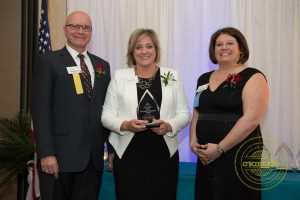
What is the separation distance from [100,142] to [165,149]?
0.51 metres

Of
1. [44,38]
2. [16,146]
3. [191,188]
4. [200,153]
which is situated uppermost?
[44,38]

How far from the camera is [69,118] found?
8.04 ft

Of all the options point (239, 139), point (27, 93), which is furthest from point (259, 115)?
point (27, 93)

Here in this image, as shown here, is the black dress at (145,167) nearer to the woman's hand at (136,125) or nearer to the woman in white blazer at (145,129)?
the woman in white blazer at (145,129)

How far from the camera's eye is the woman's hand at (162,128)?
2.41 metres

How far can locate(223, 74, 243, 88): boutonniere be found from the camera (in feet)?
7.91

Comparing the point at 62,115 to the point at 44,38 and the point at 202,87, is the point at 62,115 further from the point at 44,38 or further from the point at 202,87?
the point at 44,38

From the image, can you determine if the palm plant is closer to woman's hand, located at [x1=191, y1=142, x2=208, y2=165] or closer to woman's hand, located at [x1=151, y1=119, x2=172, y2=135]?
woman's hand, located at [x1=151, y1=119, x2=172, y2=135]

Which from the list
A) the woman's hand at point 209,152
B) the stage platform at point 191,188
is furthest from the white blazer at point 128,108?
the stage platform at point 191,188

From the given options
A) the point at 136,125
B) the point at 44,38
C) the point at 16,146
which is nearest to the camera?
the point at 136,125

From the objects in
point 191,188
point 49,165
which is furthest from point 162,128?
point 191,188

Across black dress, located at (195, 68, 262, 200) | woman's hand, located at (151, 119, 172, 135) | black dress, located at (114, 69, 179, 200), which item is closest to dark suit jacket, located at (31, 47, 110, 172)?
black dress, located at (114, 69, 179, 200)

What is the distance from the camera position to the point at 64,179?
2486mm

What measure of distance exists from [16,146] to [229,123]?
7.63 feet
